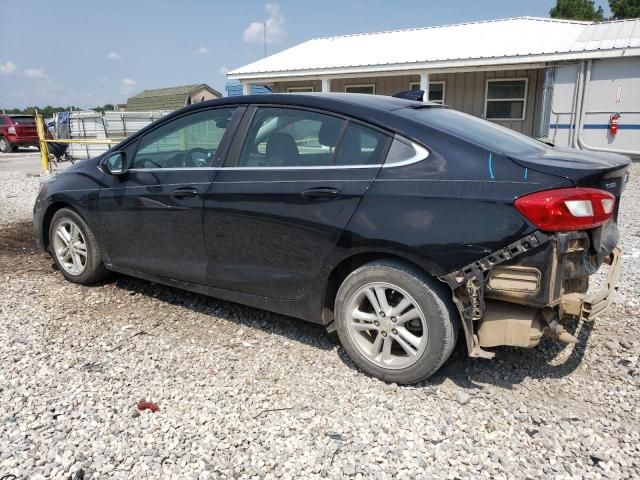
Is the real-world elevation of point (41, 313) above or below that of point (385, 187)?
below

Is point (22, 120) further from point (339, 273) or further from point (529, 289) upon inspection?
point (529, 289)

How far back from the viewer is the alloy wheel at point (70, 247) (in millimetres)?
4395

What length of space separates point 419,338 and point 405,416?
0.42 m

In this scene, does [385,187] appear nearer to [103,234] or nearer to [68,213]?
[103,234]

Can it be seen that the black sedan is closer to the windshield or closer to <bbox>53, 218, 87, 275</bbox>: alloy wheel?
<bbox>53, 218, 87, 275</bbox>: alloy wheel

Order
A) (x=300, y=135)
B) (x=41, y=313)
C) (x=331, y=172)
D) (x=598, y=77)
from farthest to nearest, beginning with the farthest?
1. (x=598, y=77)
2. (x=41, y=313)
3. (x=300, y=135)
4. (x=331, y=172)

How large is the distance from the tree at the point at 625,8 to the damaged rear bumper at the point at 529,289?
1331 inches

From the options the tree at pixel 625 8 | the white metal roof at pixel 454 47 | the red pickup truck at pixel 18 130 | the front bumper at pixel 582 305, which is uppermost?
the tree at pixel 625 8

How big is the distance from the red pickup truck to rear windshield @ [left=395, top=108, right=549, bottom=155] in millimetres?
23691

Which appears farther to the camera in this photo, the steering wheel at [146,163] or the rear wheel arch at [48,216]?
the rear wheel arch at [48,216]

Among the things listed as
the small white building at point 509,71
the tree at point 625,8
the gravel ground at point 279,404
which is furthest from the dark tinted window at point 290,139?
the tree at point 625,8

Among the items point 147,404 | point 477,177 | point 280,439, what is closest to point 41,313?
point 147,404

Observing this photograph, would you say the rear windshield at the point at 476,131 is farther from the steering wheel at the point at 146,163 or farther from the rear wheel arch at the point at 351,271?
the steering wheel at the point at 146,163

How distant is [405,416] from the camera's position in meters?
2.64
